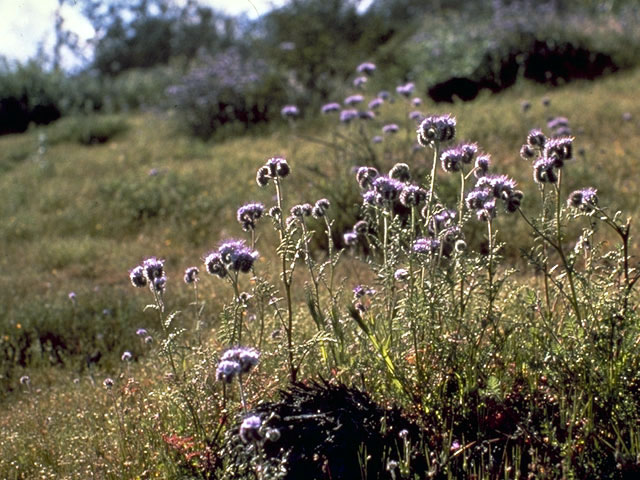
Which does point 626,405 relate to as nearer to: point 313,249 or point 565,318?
point 565,318

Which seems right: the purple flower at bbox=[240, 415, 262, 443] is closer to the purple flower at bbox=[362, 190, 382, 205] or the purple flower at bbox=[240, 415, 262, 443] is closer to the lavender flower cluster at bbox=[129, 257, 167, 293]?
the lavender flower cluster at bbox=[129, 257, 167, 293]

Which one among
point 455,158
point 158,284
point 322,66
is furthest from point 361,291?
point 322,66

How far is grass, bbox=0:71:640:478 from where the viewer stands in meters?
3.13

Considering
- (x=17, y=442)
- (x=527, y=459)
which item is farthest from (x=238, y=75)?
(x=527, y=459)

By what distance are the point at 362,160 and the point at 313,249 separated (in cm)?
94

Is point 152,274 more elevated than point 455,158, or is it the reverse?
point 455,158

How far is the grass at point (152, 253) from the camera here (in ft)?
10.3

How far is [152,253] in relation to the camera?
6.88 metres

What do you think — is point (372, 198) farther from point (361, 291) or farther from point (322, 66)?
point (322, 66)

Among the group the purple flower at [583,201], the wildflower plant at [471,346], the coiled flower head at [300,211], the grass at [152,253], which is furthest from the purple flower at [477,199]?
the coiled flower head at [300,211]

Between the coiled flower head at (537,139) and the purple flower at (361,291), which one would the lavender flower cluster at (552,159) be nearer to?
the coiled flower head at (537,139)

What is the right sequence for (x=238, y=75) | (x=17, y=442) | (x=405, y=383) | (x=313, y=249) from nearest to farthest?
(x=405, y=383) → (x=17, y=442) → (x=313, y=249) → (x=238, y=75)

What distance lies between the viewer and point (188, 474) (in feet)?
9.13

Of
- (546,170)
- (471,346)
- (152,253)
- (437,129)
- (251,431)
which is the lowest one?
(152,253)
